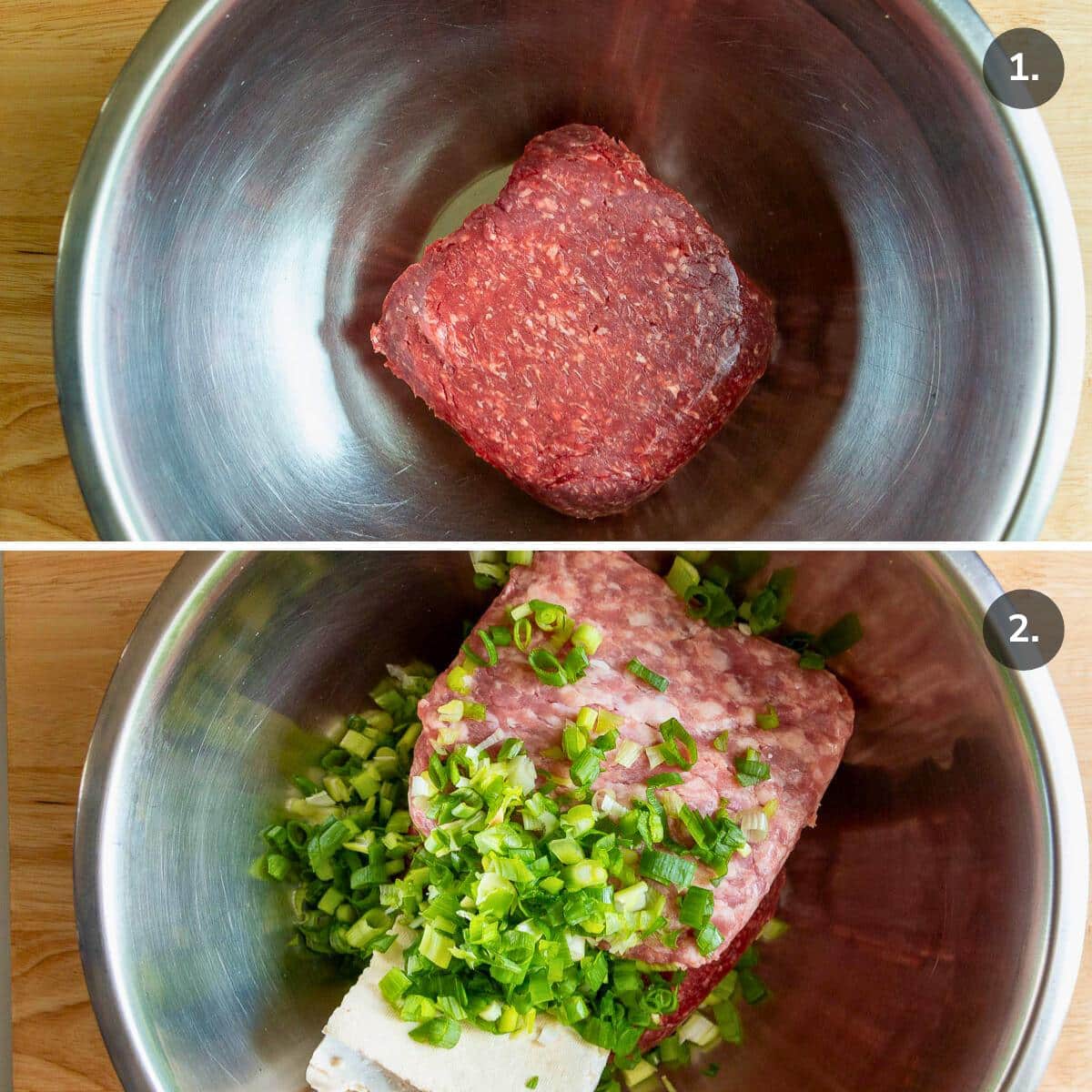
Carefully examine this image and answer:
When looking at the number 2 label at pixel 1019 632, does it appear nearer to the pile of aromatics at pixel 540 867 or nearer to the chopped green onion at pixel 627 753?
the pile of aromatics at pixel 540 867

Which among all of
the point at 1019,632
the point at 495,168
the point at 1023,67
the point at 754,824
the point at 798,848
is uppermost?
the point at 1023,67

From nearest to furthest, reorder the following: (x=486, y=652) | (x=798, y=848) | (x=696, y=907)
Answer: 1. (x=696, y=907)
2. (x=486, y=652)
3. (x=798, y=848)

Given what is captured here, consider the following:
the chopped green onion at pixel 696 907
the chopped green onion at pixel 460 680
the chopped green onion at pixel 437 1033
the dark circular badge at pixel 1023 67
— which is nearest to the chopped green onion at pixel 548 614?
the chopped green onion at pixel 460 680

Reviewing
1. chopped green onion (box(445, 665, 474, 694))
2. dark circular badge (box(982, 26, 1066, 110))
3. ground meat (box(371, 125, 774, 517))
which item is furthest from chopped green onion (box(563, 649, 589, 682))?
dark circular badge (box(982, 26, 1066, 110))

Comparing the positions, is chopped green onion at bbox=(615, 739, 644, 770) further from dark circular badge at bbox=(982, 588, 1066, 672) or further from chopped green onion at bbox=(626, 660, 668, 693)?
dark circular badge at bbox=(982, 588, 1066, 672)

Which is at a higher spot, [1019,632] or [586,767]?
[1019,632]

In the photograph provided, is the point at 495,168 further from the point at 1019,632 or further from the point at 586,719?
the point at 1019,632

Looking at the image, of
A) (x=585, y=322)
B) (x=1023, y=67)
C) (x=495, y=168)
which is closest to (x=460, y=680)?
(x=585, y=322)
